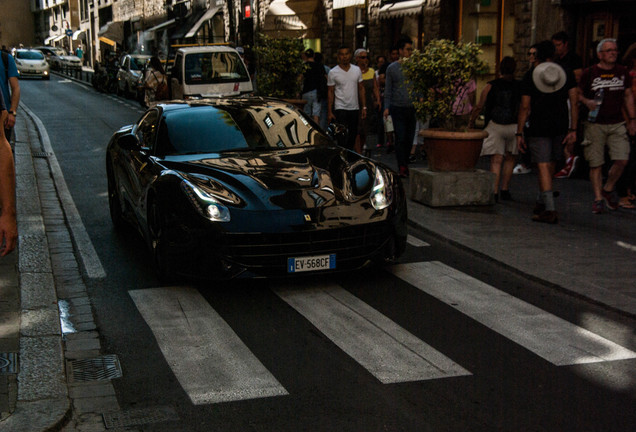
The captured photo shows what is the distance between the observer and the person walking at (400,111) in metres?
12.5

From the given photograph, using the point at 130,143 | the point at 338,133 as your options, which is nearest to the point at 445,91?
the point at 338,133

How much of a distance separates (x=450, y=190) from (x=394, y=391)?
5771 mm

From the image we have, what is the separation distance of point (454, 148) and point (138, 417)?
6689mm

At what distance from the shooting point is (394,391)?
183 inches

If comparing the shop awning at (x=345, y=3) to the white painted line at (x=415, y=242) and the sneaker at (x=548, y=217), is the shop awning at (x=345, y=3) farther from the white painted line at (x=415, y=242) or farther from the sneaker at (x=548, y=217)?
the white painted line at (x=415, y=242)

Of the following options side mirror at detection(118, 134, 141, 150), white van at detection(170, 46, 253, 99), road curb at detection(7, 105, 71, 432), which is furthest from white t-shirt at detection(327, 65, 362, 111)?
white van at detection(170, 46, 253, 99)

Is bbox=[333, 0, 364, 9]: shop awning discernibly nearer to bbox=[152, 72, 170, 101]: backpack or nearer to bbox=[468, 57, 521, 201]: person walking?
bbox=[152, 72, 170, 101]: backpack

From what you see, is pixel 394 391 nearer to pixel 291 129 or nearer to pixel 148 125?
pixel 291 129

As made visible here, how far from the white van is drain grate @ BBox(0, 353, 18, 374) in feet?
50.6

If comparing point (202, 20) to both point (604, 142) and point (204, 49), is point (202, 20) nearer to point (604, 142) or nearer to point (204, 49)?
point (204, 49)

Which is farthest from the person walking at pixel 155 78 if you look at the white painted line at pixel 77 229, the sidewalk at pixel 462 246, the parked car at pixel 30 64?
the parked car at pixel 30 64

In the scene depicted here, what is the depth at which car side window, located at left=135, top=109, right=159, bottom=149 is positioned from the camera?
802 cm

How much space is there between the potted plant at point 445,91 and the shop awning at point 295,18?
18.4 meters

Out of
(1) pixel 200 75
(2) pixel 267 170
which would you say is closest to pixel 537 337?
(2) pixel 267 170
